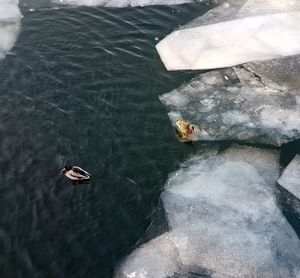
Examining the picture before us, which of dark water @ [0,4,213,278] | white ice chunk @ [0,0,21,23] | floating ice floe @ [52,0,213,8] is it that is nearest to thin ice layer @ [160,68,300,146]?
dark water @ [0,4,213,278]

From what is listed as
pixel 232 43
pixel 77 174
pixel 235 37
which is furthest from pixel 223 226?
pixel 235 37

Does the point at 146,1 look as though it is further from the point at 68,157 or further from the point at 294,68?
the point at 68,157

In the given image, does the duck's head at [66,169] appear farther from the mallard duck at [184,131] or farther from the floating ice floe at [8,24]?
the floating ice floe at [8,24]

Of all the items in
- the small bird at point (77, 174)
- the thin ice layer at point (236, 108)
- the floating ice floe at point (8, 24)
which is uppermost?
the floating ice floe at point (8, 24)

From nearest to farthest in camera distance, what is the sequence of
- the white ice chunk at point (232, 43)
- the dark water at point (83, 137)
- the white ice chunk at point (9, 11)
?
the dark water at point (83, 137) < the white ice chunk at point (232, 43) < the white ice chunk at point (9, 11)

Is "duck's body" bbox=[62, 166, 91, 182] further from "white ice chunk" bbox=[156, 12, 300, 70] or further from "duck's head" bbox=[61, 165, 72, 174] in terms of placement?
"white ice chunk" bbox=[156, 12, 300, 70]

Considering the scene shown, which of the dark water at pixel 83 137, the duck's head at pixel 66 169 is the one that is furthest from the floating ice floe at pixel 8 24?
the duck's head at pixel 66 169

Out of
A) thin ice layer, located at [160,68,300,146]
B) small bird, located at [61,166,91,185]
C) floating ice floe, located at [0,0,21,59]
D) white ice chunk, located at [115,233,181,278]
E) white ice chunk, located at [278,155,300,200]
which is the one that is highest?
floating ice floe, located at [0,0,21,59]
